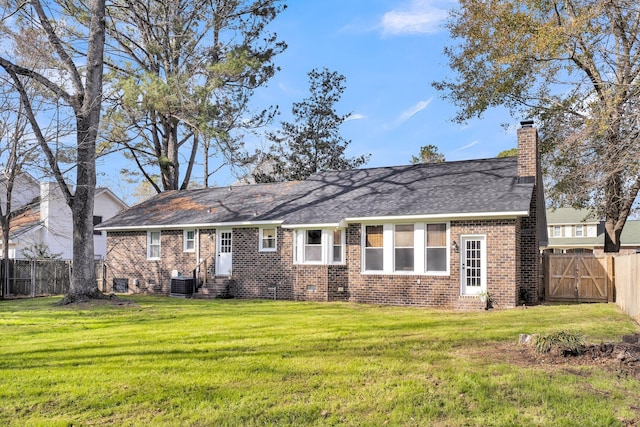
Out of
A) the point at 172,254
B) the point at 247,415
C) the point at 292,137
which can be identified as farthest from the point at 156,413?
the point at 292,137

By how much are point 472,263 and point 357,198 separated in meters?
5.07

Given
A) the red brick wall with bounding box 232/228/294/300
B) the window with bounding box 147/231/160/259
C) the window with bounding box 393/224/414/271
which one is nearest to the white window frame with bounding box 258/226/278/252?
the red brick wall with bounding box 232/228/294/300

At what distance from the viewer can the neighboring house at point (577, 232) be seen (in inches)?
1806

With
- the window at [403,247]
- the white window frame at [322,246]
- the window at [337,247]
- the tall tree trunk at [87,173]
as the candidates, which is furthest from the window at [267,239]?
the tall tree trunk at [87,173]

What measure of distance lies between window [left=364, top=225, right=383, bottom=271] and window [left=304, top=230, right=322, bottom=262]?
5.66ft

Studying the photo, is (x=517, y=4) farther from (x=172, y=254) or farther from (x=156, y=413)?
(x=156, y=413)

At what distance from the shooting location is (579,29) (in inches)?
678

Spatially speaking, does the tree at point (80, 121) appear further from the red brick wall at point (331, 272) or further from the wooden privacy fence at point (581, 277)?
the wooden privacy fence at point (581, 277)

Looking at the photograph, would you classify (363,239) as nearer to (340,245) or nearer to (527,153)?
(340,245)

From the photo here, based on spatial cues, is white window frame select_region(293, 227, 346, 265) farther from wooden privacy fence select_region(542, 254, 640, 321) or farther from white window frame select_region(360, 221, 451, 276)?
wooden privacy fence select_region(542, 254, 640, 321)

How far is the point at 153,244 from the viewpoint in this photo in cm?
2283

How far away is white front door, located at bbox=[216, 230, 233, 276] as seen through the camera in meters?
20.4

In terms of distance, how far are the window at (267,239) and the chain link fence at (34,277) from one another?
9.49 meters

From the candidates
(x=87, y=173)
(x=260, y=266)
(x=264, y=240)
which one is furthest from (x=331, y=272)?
(x=87, y=173)
